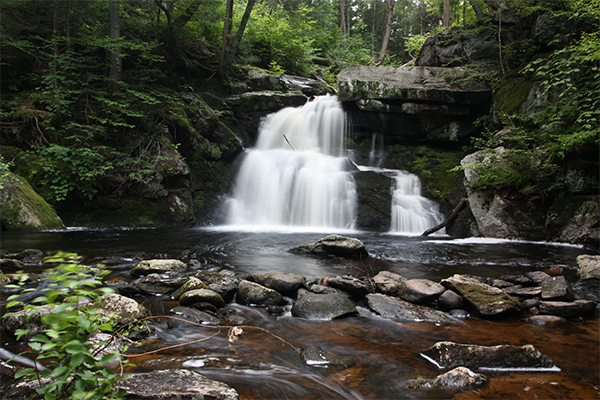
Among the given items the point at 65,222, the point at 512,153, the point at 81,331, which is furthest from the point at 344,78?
the point at 81,331

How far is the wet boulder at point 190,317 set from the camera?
4028 millimetres

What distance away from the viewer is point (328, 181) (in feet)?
43.8

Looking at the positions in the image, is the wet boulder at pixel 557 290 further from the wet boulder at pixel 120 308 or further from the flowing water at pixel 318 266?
the wet boulder at pixel 120 308

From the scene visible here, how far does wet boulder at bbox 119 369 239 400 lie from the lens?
2408 millimetres

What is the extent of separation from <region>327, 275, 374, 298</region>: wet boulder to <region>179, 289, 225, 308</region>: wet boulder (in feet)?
6.07

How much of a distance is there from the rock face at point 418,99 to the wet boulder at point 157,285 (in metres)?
11.8

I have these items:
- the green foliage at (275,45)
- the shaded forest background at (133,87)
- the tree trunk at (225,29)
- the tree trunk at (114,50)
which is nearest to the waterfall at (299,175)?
the shaded forest background at (133,87)

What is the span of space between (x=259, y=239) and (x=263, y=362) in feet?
23.1

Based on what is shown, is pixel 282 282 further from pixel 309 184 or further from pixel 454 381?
pixel 309 184

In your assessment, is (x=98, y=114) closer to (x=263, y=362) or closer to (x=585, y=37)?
(x=263, y=362)

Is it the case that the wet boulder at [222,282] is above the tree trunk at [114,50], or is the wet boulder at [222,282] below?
below

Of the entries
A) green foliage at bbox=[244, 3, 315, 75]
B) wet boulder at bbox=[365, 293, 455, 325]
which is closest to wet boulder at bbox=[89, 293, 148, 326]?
wet boulder at bbox=[365, 293, 455, 325]

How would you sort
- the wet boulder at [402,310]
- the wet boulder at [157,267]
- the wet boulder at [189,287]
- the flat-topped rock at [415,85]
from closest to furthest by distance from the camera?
the wet boulder at [402,310], the wet boulder at [189,287], the wet boulder at [157,267], the flat-topped rock at [415,85]

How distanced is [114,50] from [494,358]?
541 inches
